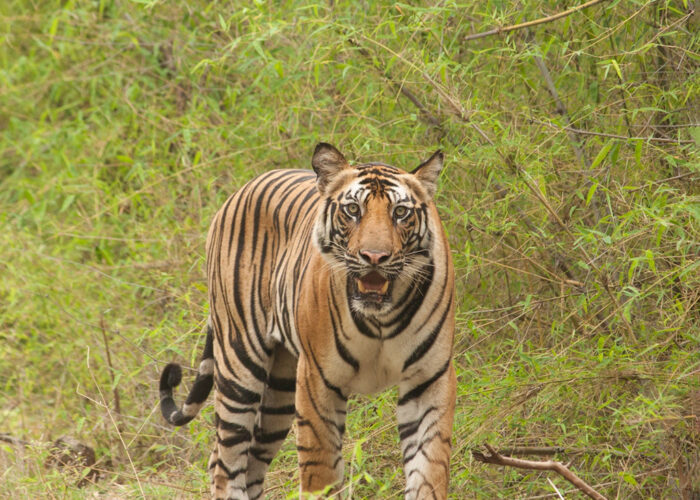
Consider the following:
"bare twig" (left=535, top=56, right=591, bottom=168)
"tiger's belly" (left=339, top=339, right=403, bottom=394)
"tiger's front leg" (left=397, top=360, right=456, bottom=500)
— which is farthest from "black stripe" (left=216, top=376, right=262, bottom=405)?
"bare twig" (left=535, top=56, right=591, bottom=168)

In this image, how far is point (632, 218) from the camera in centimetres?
374

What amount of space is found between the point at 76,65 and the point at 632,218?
4898mm

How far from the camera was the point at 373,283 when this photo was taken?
10.9 feet

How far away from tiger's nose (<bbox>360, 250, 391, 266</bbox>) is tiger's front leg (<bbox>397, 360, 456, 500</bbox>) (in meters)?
0.47

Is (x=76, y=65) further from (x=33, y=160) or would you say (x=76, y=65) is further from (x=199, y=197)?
(x=199, y=197)

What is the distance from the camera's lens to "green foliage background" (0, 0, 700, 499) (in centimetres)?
397

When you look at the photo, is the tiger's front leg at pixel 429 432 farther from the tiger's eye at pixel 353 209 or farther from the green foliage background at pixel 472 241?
the tiger's eye at pixel 353 209

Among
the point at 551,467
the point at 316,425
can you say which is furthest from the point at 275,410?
the point at 551,467

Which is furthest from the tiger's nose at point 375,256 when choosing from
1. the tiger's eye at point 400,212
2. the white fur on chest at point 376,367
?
the white fur on chest at point 376,367

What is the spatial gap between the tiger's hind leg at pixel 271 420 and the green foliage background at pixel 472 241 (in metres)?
0.19

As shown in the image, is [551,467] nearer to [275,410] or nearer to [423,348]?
[423,348]

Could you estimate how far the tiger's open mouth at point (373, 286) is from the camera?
3.30 metres

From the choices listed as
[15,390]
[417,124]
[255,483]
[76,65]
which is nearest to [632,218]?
[417,124]

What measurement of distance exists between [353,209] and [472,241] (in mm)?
1377
